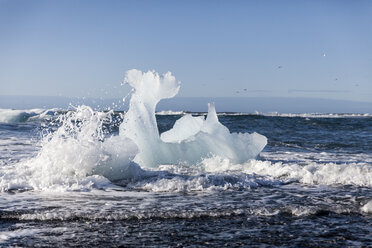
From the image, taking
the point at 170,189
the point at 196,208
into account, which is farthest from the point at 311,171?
the point at 196,208

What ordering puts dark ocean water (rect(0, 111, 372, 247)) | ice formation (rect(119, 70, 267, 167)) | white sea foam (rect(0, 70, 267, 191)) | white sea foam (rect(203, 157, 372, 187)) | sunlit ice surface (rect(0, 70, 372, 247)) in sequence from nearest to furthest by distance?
dark ocean water (rect(0, 111, 372, 247))
sunlit ice surface (rect(0, 70, 372, 247))
white sea foam (rect(0, 70, 267, 191))
white sea foam (rect(203, 157, 372, 187))
ice formation (rect(119, 70, 267, 167))

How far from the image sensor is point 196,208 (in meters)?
6.04

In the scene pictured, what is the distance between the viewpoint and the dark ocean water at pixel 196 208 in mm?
4707

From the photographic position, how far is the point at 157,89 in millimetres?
10891

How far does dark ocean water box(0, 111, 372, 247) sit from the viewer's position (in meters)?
4.71

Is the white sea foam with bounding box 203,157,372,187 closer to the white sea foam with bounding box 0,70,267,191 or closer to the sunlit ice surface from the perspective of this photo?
the sunlit ice surface

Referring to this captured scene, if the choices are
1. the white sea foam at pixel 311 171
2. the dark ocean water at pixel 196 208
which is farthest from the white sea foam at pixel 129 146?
the white sea foam at pixel 311 171

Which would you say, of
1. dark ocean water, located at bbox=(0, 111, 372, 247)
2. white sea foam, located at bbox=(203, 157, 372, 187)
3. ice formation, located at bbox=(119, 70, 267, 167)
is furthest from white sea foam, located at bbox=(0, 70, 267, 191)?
white sea foam, located at bbox=(203, 157, 372, 187)

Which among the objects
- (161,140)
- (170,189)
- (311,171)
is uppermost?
(161,140)

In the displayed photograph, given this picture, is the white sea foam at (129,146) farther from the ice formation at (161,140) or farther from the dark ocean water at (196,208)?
the dark ocean water at (196,208)

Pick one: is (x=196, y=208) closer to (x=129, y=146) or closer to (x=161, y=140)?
(x=129, y=146)

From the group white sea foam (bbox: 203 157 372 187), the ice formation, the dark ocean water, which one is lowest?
the dark ocean water

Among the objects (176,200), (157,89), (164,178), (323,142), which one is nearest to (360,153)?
(323,142)

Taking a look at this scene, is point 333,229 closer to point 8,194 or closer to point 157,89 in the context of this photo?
point 8,194
